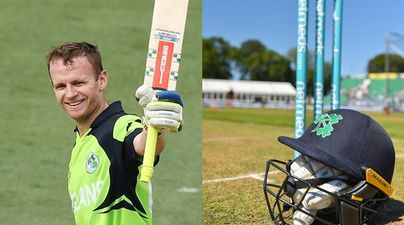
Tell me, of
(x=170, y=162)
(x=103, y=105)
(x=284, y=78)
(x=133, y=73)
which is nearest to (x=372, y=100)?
(x=284, y=78)

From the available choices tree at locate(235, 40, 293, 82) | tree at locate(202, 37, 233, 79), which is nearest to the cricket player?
tree at locate(235, 40, 293, 82)

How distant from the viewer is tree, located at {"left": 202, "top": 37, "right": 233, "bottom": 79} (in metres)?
43.0

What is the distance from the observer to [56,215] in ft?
13.0

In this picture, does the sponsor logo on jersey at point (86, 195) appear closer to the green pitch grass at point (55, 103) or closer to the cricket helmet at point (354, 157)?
the cricket helmet at point (354, 157)

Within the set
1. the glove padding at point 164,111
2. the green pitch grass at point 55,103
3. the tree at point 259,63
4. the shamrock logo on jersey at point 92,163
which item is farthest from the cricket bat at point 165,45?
the tree at point 259,63

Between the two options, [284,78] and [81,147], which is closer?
[81,147]

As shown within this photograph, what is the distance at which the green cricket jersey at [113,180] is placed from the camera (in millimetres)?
1900

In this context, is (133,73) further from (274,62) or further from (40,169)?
(274,62)

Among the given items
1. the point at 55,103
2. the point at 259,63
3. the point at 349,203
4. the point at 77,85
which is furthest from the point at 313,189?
the point at 259,63

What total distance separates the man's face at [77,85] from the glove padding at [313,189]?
82 cm

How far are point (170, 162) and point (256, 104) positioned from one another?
1250 inches

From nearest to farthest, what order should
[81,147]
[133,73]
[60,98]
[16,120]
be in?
1. [60,98]
2. [81,147]
3. [16,120]
4. [133,73]

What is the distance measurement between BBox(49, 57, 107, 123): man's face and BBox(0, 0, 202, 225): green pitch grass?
1.77 meters

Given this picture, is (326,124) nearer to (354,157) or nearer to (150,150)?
(354,157)
